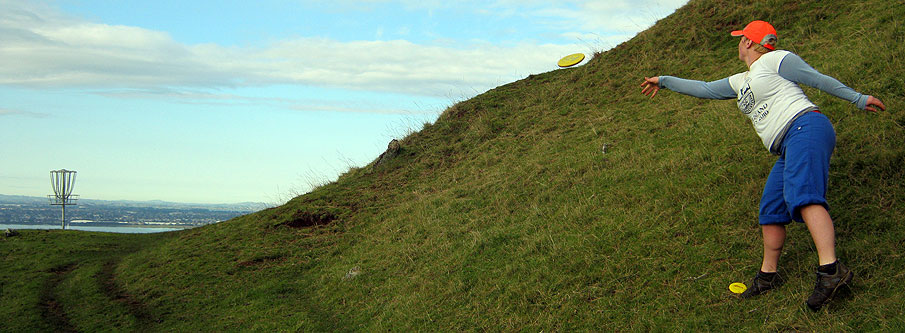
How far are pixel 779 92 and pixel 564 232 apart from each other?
340cm

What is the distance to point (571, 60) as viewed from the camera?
16938 millimetres

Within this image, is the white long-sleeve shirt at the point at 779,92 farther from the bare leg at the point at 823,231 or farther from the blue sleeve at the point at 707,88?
the bare leg at the point at 823,231

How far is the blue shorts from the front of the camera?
406 cm

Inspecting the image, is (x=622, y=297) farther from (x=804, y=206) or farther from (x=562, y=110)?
(x=562, y=110)

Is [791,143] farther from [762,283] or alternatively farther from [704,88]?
[762,283]

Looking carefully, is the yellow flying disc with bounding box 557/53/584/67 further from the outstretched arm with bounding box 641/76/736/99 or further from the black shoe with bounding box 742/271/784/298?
the black shoe with bounding box 742/271/784/298

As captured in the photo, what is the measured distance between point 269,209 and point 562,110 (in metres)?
8.21

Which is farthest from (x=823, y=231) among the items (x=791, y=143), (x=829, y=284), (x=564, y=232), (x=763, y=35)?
(x=564, y=232)

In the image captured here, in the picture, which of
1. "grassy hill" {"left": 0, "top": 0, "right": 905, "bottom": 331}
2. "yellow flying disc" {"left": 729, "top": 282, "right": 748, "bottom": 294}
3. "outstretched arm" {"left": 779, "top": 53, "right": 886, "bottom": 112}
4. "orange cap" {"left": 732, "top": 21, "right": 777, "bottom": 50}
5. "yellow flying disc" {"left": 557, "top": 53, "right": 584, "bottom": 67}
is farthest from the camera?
"yellow flying disc" {"left": 557, "top": 53, "right": 584, "bottom": 67}

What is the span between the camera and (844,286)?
4160 millimetres

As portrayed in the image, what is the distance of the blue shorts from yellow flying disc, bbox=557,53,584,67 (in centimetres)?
1258

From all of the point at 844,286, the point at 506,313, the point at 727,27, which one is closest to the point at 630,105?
the point at 727,27

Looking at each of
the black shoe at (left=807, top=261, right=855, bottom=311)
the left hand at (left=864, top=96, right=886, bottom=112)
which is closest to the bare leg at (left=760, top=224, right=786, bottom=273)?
the black shoe at (left=807, top=261, right=855, bottom=311)

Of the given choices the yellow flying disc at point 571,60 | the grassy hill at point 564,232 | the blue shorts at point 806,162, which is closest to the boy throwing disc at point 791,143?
the blue shorts at point 806,162
